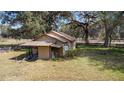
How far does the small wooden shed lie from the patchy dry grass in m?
0.25

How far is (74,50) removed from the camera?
5.62 meters

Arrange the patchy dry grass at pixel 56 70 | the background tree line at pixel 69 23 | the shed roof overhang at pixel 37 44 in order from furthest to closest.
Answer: the shed roof overhang at pixel 37 44 → the background tree line at pixel 69 23 → the patchy dry grass at pixel 56 70

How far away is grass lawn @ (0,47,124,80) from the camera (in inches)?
200

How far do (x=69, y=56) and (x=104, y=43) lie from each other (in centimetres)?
80

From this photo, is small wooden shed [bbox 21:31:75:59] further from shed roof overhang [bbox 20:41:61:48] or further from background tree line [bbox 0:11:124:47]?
background tree line [bbox 0:11:124:47]

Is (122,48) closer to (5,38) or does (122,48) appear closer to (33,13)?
(33,13)

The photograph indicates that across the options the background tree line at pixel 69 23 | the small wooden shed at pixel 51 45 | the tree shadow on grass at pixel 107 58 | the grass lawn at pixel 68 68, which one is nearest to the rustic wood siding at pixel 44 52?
the small wooden shed at pixel 51 45

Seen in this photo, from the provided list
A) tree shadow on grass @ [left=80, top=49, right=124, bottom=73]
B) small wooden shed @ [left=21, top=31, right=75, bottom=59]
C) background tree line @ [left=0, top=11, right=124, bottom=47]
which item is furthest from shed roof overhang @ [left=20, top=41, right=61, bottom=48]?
tree shadow on grass @ [left=80, top=49, right=124, bottom=73]

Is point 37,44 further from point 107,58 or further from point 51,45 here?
point 107,58

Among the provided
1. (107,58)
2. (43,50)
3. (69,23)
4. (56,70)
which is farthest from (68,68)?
(107,58)

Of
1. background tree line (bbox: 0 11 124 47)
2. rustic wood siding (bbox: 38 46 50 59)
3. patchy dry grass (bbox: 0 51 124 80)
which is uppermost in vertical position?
background tree line (bbox: 0 11 124 47)

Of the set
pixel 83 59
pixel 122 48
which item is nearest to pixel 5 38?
pixel 83 59

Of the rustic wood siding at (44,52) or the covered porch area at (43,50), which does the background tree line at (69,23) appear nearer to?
the covered porch area at (43,50)

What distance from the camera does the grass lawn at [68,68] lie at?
16.7 ft
